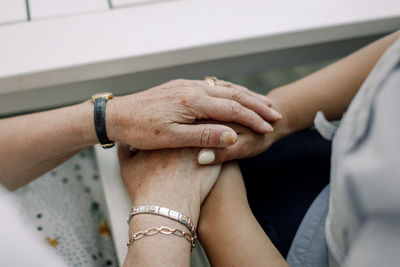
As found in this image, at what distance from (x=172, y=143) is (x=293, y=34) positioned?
0.99 ft

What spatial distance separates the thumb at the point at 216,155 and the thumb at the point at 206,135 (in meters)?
0.01

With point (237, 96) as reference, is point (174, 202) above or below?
below

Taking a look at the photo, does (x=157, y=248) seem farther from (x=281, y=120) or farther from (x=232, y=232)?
(x=281, y=120)

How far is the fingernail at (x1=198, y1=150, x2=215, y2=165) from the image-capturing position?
0.55m

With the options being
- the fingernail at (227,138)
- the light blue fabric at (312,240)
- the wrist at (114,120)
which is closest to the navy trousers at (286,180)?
the light blue fabric at (312,240)

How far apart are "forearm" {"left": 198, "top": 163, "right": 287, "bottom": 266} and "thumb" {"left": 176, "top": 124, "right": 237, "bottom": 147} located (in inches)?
2.7

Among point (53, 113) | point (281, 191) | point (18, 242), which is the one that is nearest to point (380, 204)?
point (18, 242)

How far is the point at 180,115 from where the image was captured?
1.81ft

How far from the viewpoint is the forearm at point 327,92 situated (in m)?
0.60

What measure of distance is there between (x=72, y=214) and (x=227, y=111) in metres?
0.41

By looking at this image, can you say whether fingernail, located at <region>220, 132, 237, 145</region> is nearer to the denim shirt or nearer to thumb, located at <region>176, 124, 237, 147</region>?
thumb, located at <region>176, 124, 237, 147</region>

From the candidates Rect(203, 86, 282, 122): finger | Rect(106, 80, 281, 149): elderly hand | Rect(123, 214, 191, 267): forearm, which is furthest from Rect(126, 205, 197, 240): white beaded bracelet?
Rect(203, 86, 282, 122): finger

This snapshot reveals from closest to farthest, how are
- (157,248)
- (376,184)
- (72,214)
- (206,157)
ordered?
(376,184) < (157,248) < (206,157) < (72,214)

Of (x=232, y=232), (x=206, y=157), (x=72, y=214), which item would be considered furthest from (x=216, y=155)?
(x=72, y=214)
